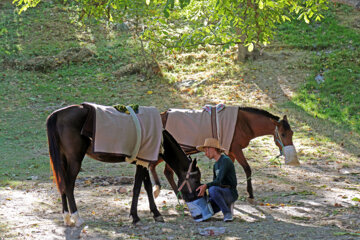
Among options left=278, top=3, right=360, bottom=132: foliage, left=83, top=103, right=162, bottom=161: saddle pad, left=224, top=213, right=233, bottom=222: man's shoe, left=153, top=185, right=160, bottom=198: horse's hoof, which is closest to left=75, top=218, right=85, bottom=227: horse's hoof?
left=83, top=103, right=162, bottom=161: saddle pad

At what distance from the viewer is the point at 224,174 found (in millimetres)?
5957

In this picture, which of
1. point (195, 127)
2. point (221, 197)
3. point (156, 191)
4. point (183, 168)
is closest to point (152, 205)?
point (183, 168)

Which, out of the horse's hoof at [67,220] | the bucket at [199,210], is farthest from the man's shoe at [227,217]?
the horse's hoof at [67,220]

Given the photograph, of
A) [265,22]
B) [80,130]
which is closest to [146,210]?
[80,130]

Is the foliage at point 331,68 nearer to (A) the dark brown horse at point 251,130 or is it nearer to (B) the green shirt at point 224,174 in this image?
(A) the dark brown horse at point 251,130

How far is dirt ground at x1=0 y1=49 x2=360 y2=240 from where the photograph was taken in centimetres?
530

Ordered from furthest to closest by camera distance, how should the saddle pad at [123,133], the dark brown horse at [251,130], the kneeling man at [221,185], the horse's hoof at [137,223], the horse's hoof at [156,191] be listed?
1. the dark brown horse at [251,130]
2. the horse's hoof at [156,191]
3. the kneeling man at [221,185]
4. the horse's hoof at [137,223]
5. the saddle pad at [123,133]

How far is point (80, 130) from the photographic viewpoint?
568cm

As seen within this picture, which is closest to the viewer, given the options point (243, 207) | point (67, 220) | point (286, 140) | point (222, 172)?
point (67, 220)

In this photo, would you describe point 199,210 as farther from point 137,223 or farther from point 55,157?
point 55,157

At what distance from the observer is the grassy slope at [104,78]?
12289mm

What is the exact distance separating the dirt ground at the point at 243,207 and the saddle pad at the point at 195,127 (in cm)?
96

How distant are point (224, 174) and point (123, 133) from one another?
1419 mm

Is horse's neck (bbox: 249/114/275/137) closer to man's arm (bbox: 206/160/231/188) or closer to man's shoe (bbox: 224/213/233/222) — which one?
man's arm (bbox: 206/160/231/188)
